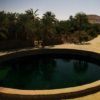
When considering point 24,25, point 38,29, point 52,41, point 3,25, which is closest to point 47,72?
point 24,25

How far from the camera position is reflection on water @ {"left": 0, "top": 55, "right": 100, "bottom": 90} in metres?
8.69

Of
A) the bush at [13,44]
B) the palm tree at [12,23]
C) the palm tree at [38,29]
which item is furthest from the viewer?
the palm tree at [38,29]

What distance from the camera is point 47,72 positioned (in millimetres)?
11055

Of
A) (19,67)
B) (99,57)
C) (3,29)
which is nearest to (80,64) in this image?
(99,57)

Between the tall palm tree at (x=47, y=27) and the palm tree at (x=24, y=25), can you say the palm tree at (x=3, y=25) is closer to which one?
the palm tree at (x=24, y=25)

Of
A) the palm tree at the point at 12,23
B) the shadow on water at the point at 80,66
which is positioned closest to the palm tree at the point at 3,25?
the palm tree at the point at 12,23

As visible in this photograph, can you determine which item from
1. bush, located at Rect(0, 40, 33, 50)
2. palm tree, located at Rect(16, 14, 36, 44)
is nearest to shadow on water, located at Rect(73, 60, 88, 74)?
palm tree, located at Rect(16, 14, 36, 44)

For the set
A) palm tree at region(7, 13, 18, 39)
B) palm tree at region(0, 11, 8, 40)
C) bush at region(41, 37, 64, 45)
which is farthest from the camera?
bush at region(41, 37, 64, 45)

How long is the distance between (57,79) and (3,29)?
10060 mm

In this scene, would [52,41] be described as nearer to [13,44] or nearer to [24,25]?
[24,25]

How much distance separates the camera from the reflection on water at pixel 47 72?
8691 millimetres

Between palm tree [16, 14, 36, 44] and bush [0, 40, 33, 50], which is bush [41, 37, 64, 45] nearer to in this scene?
bush [0, 40, 33, 50]

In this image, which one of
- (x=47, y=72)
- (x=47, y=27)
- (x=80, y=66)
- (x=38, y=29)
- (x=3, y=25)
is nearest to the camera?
(x=47, y=72)

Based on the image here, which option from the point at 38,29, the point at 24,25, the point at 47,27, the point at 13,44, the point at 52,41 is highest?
the point at 24,25
